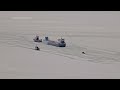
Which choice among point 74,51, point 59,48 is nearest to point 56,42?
point 59,48

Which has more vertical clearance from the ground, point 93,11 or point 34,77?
point 93,11

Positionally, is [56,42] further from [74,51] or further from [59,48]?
[74,51]
